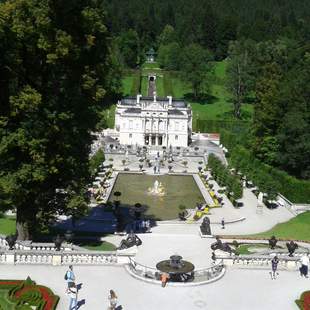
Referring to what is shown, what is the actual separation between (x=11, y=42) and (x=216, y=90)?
111 metres

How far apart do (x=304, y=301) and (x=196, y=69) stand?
105118 millimetres

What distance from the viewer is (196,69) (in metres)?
126

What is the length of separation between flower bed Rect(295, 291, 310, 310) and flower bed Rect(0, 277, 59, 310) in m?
11.8

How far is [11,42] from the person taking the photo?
92.5 ft

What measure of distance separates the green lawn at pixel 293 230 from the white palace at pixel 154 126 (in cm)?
5165

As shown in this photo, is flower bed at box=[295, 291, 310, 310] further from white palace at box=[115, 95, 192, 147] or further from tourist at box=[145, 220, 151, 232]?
white palace at box=[115, 95, 192, 147]

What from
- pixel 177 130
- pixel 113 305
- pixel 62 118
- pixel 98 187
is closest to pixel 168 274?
pixel 113 305

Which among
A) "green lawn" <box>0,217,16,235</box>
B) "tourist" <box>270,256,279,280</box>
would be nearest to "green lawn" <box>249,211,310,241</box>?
"tourist" <box>270,256,279,280</box>

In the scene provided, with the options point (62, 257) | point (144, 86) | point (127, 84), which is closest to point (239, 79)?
point (144, 86)

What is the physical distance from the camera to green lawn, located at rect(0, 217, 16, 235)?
38862mm

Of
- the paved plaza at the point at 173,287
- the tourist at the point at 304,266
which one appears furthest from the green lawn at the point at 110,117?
the tourist at the point at 304,266

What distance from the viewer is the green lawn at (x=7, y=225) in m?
38.9

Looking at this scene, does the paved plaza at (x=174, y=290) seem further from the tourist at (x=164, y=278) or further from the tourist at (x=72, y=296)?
the tourist at (x=72, y=296)

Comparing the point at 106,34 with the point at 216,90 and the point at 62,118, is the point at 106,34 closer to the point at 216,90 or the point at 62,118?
the point at 62,118
